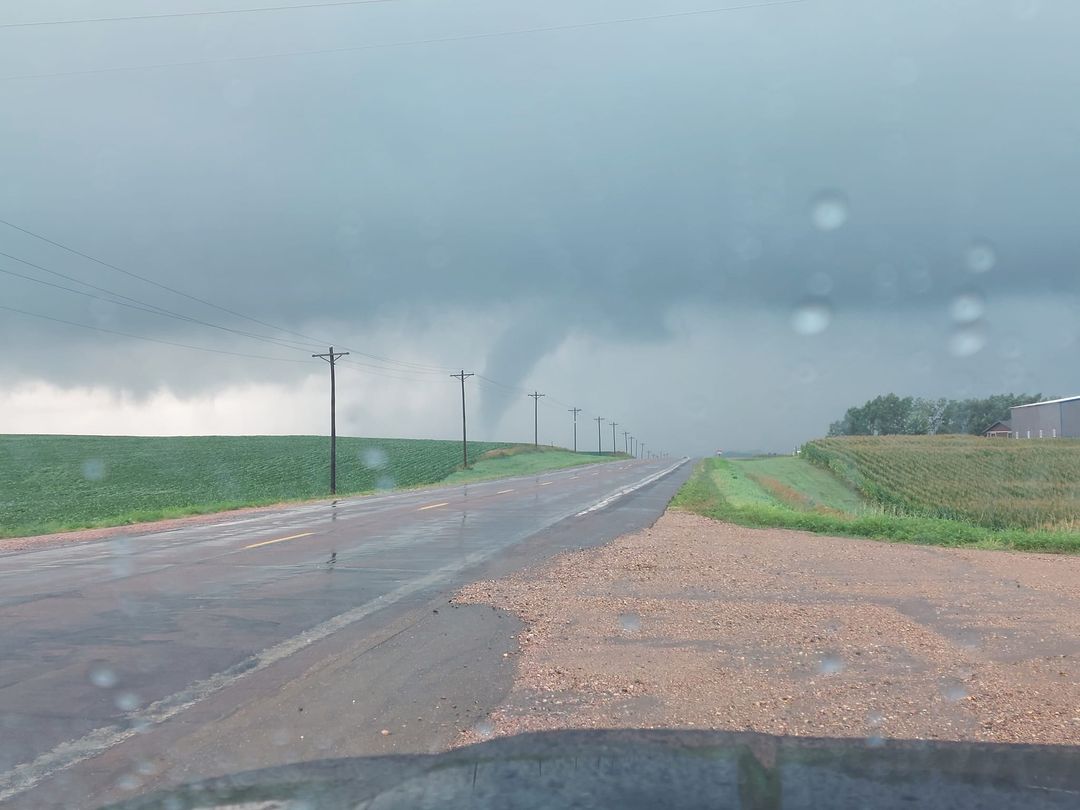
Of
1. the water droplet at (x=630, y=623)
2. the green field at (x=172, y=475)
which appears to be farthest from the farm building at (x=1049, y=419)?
the water droplet at (x=630, y=623)

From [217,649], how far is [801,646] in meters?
5.40

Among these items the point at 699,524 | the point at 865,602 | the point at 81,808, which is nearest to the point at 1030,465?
the point at 699,524

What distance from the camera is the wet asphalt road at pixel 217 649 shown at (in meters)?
5.79

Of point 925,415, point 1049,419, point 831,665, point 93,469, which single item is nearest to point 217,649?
point 831,665

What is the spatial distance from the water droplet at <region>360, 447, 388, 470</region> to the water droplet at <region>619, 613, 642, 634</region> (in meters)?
69.1

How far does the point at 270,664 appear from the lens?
802cm

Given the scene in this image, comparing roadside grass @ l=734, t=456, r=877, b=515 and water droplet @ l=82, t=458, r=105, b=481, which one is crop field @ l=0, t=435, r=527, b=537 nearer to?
water droplet @ l=82, t=458, r=105, b=481

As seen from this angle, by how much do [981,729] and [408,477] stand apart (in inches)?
2560

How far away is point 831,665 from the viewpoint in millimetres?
7727

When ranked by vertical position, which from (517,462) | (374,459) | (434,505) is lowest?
(434,505)

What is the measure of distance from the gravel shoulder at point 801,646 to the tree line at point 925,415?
522 ft

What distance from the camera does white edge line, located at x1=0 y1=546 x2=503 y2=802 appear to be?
541 centimetres

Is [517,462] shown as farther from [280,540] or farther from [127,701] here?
[127,701]

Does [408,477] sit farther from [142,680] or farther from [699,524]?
[142,680]
